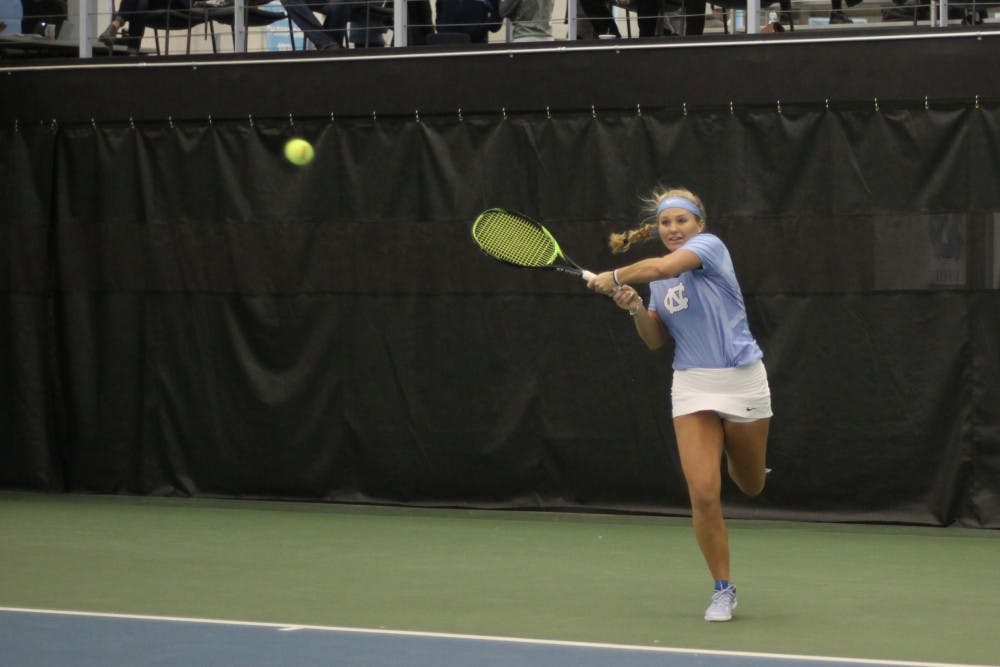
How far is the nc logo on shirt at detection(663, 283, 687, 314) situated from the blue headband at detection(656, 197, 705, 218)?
0.28 meters

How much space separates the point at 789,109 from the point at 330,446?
338 cm

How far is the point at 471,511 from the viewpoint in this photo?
9.71 meters

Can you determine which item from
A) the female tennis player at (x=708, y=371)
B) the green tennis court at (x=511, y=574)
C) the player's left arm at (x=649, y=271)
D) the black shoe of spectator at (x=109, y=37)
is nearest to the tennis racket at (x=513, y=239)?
the female tennis player at (x=708, y=371)

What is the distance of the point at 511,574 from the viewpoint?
7.30 metres

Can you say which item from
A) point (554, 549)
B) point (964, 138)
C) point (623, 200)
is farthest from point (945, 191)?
point (554, 549)

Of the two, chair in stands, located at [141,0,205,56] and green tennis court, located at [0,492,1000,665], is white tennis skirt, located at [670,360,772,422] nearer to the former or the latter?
green tennis court, located at [0,492,1000,665]

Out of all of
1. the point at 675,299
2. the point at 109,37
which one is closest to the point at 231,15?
the point at 109,37

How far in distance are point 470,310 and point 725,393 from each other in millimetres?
3911

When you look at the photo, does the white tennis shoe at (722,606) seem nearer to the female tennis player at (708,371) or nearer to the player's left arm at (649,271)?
the female tennis player at (708,371)

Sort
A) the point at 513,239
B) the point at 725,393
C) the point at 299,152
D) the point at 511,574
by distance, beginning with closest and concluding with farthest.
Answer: the point at 725,393 < the point at 513,239 < the point at 511,574 < the point at 299,152

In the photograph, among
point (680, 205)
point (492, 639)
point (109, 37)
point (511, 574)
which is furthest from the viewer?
point (109, 37)

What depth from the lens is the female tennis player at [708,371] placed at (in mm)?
5887

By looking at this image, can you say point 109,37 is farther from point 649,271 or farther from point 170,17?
point 649,271

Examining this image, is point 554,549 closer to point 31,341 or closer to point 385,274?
point 385,274
